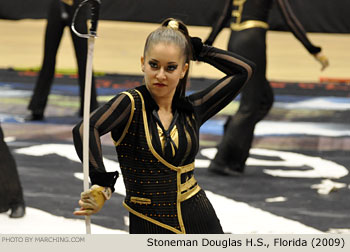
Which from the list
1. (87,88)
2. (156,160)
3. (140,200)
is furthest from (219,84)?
(87,88)

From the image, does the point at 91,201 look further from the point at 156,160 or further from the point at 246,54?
the point at 246,54

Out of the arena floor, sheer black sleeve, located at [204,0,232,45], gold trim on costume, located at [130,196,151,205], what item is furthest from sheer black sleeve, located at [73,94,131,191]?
sheer black sleeve, located at [204,0,232,45]

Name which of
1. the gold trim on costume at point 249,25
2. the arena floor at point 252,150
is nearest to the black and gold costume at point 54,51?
the arena floor at point 252,150

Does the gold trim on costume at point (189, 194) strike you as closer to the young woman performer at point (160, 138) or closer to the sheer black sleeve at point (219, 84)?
the young woman performer at point (160, 138)

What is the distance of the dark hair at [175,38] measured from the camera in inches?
133

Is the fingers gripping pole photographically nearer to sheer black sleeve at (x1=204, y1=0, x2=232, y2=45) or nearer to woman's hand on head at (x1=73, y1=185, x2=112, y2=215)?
woman's hand on head at (x1=73, y1=185, x2=112, y2=215)

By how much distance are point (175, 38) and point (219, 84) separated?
459 mm

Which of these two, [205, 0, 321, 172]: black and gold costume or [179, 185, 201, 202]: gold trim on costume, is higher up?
[179, 185, 201, 202]: gold trim on costume

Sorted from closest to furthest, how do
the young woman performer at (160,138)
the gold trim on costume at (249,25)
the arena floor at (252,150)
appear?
the young woman performer at (160,138)
the arena floor at (252,150)
the gold trim on costume at (249,25)

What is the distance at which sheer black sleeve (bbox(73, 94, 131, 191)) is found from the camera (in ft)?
10.5

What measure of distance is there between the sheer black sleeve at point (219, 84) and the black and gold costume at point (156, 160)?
16mm

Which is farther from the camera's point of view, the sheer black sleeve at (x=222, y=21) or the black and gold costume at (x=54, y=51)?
the black and gold costume at (x=54, y=51)

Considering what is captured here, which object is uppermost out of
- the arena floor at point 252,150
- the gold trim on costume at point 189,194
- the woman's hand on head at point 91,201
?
the woman's hand on head at point 91,201

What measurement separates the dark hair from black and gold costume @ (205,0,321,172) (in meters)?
3.54
